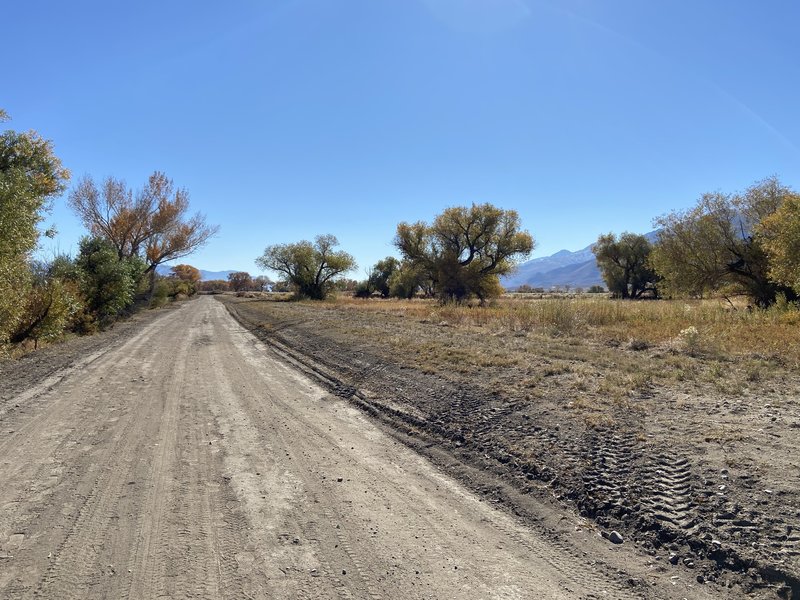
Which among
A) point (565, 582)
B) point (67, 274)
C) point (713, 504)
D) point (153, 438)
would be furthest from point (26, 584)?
point (67, 274)

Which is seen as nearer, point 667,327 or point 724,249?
point 667,327

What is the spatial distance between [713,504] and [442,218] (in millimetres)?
39113

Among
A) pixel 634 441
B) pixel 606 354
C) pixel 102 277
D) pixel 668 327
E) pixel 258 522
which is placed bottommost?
pixel 258 522

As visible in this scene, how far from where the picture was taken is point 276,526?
3699 millimetres

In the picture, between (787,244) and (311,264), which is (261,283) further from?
(787,244)

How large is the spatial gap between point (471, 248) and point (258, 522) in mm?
40065

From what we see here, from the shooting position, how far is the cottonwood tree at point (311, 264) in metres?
61.5

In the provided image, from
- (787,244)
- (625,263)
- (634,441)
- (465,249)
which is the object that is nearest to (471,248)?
(465,249)

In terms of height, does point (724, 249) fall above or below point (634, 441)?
above

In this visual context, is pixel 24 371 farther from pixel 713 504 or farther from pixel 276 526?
pixel 713 504

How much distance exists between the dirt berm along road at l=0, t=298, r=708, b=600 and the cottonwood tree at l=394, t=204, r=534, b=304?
115 ft

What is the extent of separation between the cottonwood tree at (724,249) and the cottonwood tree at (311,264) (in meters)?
43.1

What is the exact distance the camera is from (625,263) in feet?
204

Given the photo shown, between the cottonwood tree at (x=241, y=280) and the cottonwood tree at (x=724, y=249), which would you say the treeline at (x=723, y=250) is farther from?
the cottonwood tree at (x=241, y=280)
